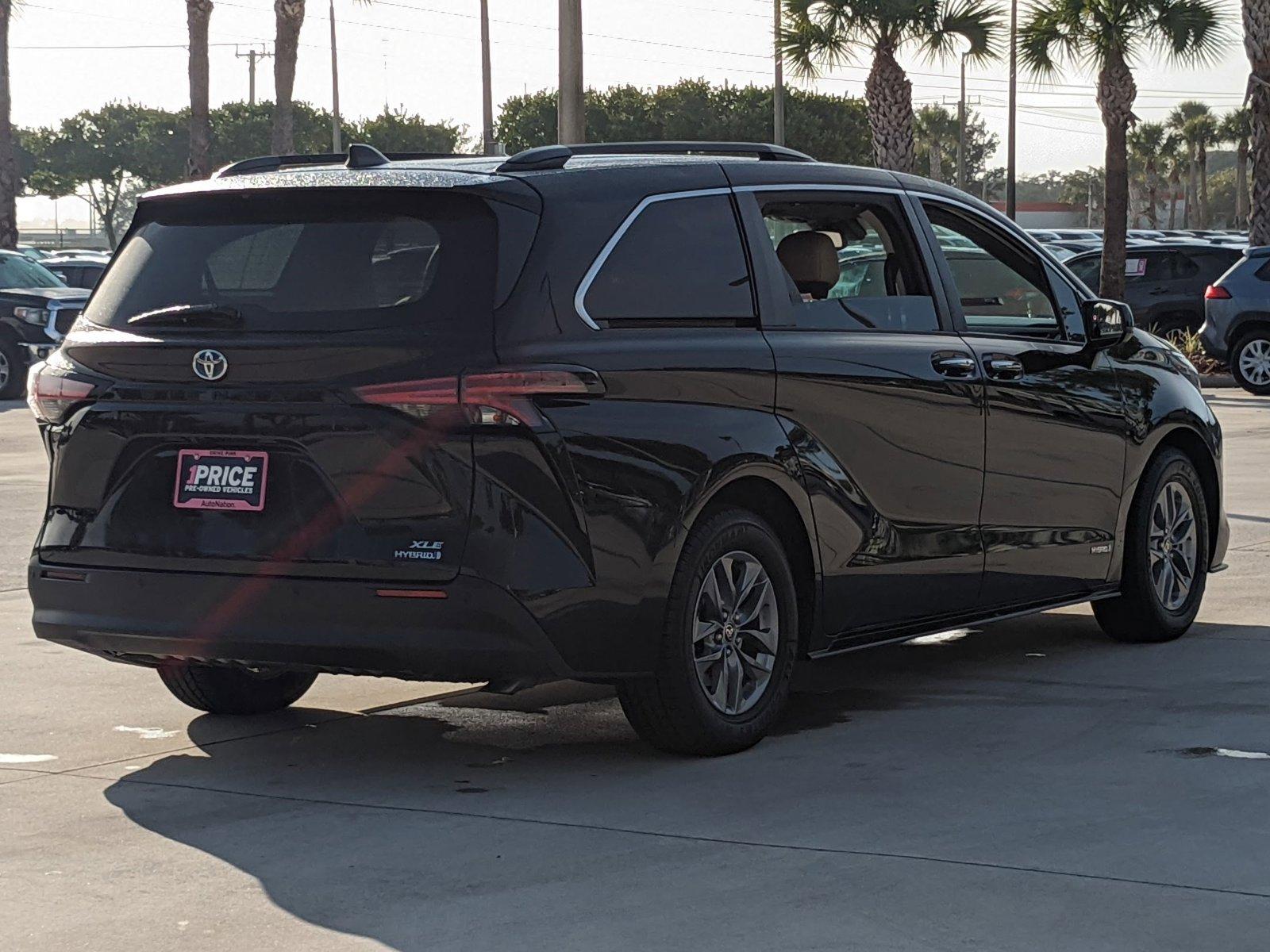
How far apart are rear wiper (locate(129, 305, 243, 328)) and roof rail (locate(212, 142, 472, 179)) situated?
1.72ft

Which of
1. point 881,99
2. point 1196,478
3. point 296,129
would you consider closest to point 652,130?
point 296,129

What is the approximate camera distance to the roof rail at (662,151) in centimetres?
606

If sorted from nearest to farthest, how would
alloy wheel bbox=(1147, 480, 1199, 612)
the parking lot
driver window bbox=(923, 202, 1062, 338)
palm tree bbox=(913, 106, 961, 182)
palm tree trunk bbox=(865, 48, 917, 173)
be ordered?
the parking lot, driver window bbox=(923, 202, 1062, 338), alloy wheel bbox=(1147, 480, 1199, 612), palm tree trunk bbox=(865, 48, 917, 173), palm tree bbox=(913, 106, 961, 182)

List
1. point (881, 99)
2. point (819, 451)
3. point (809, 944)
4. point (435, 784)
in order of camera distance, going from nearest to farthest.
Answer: point (809, 944) → point (435, 784) → point (819, 451) → point (881, 99)

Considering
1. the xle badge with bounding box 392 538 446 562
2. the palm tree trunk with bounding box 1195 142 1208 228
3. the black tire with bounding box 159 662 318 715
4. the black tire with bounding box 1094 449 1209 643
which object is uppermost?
the palm tree trunk with bounding box 1195 142 1208 228

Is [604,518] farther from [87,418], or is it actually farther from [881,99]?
[881,99]

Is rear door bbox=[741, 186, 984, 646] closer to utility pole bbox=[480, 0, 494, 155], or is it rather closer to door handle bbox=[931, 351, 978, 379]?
door handle bbox=[931, 351, 978, 379]

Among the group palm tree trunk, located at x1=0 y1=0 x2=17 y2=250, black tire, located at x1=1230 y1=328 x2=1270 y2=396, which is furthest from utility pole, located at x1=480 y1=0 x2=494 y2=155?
black tire, located at x1=1230 y1=328 x2=1270 y2=396

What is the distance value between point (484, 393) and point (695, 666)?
1044 millimetres

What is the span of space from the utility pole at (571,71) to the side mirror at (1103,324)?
24.5 feet

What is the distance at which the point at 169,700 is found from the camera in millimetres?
7246

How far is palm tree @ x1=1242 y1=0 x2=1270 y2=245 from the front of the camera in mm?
28359

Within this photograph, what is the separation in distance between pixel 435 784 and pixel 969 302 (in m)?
2.60

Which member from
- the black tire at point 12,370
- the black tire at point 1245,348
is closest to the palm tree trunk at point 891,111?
the black tire at point 1245,348
